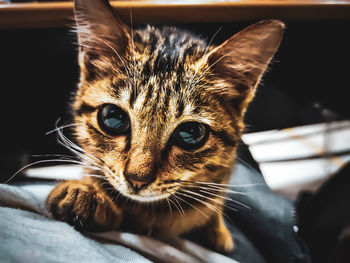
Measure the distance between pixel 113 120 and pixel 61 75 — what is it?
182 millimetres

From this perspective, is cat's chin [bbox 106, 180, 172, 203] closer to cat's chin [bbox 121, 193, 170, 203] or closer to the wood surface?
cat's chin [bbox 121, 193, 170, 203]

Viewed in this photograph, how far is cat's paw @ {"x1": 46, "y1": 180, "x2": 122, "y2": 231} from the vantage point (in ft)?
1.49

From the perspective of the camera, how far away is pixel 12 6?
49 centimetres

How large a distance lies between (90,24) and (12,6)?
144mm

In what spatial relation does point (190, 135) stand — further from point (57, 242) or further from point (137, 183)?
point (57, 242)

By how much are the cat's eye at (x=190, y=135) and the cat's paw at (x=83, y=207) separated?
178 mm

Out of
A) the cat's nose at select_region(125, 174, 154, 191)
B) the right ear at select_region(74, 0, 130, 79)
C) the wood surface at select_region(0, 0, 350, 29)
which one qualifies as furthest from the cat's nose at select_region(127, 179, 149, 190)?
the wood surface at select_region(0, 0, 350, 29)

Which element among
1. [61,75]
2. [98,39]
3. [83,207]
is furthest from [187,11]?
[83,207]

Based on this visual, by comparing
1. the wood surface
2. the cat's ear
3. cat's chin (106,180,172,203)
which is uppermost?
the wood surface

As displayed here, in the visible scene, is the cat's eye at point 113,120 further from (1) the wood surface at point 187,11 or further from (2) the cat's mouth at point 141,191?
(1) the wood surface at point 187,11

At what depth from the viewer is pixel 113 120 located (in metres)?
0.49

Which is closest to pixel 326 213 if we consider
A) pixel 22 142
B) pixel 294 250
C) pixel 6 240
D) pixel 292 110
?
pixel 294 250

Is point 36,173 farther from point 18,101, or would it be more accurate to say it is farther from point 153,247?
point 153,247

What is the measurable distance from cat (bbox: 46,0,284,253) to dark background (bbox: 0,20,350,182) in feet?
0.18
